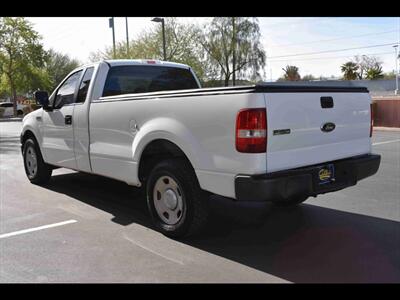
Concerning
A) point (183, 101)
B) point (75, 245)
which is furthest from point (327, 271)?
point (75, 245)

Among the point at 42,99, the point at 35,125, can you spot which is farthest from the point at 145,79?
the point at 35,125

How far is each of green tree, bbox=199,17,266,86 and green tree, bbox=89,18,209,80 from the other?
138 cm

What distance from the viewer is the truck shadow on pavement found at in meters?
3.72

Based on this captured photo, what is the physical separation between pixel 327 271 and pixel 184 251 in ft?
4.32

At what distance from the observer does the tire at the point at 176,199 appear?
4.32m

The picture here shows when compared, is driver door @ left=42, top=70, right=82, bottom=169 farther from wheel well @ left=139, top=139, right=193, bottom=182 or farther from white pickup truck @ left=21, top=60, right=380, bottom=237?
wheel well @ left=139, top=139, right=193, bottom=182

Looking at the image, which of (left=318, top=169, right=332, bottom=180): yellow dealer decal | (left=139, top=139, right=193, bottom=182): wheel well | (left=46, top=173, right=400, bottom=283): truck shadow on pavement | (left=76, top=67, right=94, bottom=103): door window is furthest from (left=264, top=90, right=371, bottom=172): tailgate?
(left=76, top=67, right=94, bottom=103): door window

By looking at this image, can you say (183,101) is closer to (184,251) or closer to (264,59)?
(184,251)

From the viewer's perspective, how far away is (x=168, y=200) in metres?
4.59

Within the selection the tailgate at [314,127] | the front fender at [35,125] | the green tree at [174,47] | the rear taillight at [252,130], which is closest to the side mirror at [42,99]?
the front fender at [35,125]

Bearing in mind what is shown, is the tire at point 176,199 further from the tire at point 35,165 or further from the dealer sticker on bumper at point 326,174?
the tire at point 35,165

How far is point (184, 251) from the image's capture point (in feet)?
13.8

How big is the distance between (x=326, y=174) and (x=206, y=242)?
136 centimetres

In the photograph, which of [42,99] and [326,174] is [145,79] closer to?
[42,99]
